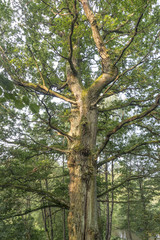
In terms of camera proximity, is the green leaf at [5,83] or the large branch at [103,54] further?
the large branch at [103,54]

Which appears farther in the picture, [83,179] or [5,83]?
[83,179]

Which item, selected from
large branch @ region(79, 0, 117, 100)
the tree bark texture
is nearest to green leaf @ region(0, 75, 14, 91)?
the tree bark texture

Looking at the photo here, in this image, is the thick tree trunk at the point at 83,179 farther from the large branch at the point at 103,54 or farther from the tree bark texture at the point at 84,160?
the large branch at the point at 103,54

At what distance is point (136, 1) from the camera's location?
2.71 meters

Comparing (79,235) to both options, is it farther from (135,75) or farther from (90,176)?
(135,75)

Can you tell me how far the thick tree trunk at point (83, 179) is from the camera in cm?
257

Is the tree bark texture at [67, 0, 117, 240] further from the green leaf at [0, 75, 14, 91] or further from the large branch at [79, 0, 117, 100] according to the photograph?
the green leaf at [0, 75, 14, 91]

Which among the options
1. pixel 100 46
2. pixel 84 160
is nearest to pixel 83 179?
pixel 84 160

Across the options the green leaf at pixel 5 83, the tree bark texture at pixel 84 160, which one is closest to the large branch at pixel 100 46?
the tree bark texture at pixel 84 160

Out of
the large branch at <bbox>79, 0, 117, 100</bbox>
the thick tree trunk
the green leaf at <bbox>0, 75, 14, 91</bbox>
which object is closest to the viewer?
the green leaf at <bbox>0, 75, 14, 91</bbox>

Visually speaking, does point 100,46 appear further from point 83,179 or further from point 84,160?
point 83,179

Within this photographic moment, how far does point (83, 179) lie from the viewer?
2.87 metres

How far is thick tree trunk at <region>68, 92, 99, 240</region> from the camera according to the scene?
2.57 metres

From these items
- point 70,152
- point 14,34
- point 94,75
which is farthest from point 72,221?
point 94,75
